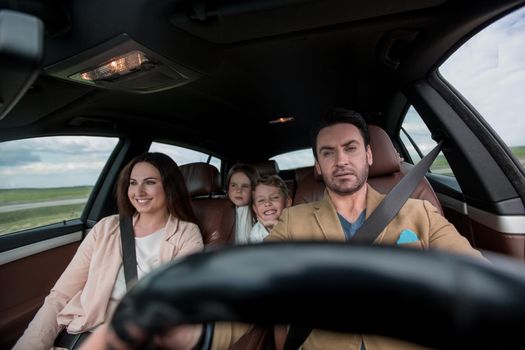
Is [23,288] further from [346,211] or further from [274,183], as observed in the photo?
[346,211]

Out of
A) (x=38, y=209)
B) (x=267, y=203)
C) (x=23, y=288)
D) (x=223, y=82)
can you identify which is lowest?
(x=23, y=288)

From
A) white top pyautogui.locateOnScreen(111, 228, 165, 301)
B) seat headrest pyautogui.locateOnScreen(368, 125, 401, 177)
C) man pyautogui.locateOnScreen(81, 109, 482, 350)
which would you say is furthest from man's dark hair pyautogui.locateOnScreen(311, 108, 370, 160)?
white top pyautogui.locateOnScreen(111, 228, 165, 301)

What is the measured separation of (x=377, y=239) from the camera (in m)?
1.50

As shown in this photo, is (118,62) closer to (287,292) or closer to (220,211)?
(220,211)

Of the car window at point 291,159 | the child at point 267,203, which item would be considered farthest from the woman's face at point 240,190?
the car window at point 291,159

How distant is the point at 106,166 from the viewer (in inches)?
125

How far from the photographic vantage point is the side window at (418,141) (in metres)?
2.12

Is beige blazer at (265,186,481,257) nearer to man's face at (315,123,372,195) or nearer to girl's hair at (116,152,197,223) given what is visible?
man's face at (315,123,372,195)

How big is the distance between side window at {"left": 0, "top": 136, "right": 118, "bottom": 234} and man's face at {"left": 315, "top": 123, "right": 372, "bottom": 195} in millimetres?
2185

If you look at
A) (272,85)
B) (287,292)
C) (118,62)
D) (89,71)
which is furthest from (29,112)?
(287,292)

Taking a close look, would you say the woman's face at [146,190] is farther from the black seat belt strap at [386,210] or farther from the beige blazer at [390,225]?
the black seat belt strap at [386,210]

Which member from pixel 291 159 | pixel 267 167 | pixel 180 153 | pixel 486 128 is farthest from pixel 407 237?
pixel 291 159

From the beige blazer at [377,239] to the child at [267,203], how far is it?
709 mm

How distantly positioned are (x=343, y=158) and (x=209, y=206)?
1307 mm
